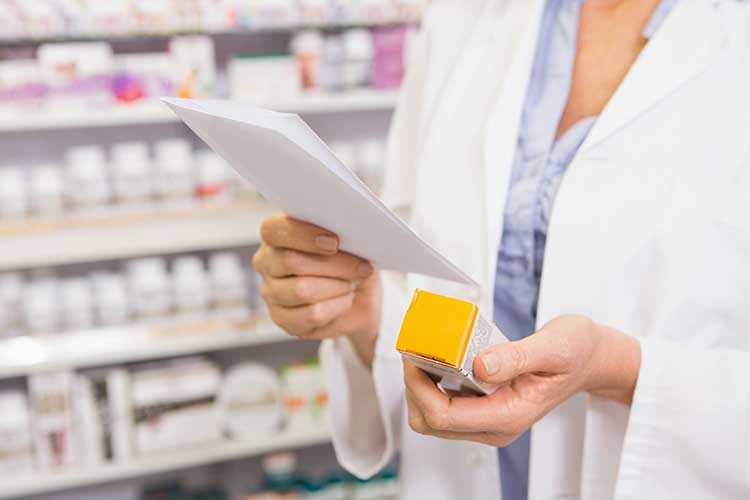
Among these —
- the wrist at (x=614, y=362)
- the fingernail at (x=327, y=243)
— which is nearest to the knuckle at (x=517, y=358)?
the wrist at (x=614, y=362)

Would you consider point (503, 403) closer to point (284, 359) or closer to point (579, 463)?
point (579, 463)

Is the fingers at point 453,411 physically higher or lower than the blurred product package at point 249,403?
higher

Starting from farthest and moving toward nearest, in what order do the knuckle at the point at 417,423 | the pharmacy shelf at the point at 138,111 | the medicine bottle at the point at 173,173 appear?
the medicine bottle at the point at 173,173 → the pharmacy shelf at the point at 138,111 → the knuckle at the point at 417,423

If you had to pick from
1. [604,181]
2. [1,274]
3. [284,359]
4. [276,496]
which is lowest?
[276,496]

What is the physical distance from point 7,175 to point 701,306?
162 cm

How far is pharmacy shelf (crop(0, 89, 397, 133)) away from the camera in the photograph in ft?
6.10

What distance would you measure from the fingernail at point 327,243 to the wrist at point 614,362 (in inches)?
11.0

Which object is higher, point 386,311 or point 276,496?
point 386,311

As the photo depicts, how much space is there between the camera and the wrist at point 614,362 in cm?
77

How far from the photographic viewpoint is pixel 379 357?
104 cm

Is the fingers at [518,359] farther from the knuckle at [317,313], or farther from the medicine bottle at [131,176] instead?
the medicine bottle at [131,176]

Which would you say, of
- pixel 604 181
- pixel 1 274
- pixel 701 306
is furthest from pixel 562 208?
pixel 1 274

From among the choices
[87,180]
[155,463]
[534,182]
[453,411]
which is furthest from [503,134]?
[155,463]

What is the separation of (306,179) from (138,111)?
136cm
